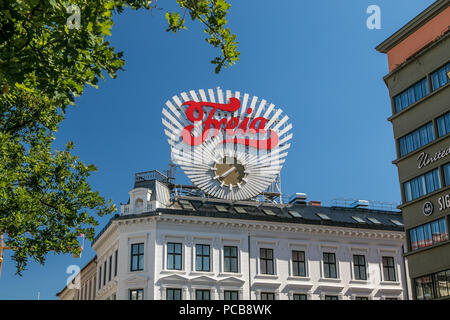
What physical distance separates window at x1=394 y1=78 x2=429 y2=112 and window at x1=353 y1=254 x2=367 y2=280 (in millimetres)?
14996

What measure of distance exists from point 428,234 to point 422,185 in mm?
3409

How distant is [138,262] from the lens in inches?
1876

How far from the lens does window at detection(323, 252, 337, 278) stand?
51.8m

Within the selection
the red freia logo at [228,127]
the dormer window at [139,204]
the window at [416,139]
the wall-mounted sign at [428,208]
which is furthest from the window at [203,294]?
the window at [416,139]

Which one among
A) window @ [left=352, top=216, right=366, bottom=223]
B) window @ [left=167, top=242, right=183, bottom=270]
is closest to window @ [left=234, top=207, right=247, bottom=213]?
window @ [left=167, top=242, right=183, bottom=270]

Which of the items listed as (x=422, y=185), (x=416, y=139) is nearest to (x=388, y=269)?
(x=422, y=185)

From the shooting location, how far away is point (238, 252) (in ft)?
163

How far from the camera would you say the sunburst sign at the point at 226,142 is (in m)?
53.3

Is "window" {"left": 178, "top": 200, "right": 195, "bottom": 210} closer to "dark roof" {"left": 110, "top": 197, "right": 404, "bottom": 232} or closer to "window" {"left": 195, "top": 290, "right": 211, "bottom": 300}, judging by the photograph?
"dark roof" {"left": 110, "top": 197, "right": 404, "bottom": 232}

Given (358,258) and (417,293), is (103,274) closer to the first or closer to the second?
(358,258)

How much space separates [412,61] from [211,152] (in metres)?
19.5

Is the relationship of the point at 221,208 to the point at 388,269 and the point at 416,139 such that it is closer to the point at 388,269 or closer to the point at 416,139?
the point at 388,269

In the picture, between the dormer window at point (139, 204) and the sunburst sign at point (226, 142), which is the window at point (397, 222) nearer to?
the sunburst sign at point (226, 142)
